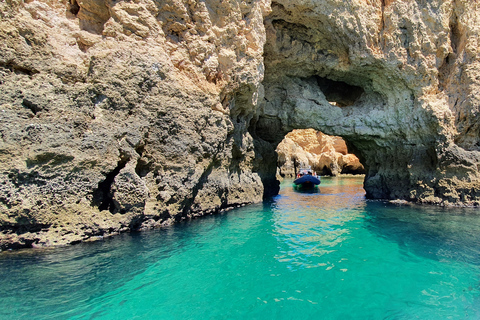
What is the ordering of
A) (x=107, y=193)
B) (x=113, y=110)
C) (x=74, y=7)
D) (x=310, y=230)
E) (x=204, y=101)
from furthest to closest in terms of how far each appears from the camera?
(x=204, y=101) < (x=310, y=230) < (x=74, y=7) < (x=113, y=110) < (x=107, y=193)

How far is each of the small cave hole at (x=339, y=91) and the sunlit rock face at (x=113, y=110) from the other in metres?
6.79

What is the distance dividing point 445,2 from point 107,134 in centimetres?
1492

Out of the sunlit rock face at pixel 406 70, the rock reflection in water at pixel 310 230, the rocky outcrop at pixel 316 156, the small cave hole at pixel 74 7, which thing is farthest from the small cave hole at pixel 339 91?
the rocky outcrop at pixel 316 156

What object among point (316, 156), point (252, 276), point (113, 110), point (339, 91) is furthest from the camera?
point (316, 156)

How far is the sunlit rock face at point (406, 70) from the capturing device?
11.9m

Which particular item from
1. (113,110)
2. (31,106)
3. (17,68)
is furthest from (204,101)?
(17,68)

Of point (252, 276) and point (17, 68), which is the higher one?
point (17, 68)

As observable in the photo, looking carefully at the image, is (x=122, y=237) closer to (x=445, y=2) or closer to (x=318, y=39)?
(x=318, y=39)

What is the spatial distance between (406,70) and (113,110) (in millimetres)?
12448

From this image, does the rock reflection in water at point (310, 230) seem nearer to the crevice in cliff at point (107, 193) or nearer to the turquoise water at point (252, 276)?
the turquoise water at point (252, 276)

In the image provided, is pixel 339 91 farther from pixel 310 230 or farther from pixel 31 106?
pixel 31 106

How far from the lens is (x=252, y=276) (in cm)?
507

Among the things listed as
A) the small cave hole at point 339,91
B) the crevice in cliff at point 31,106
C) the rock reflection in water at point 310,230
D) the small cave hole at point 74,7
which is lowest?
the rock reflection in water at point 310,230

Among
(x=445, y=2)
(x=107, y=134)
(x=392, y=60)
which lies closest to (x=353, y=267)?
(x=107, y=134)
